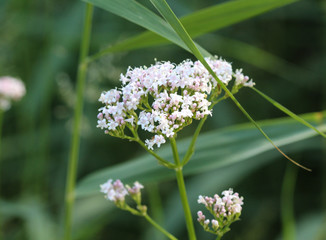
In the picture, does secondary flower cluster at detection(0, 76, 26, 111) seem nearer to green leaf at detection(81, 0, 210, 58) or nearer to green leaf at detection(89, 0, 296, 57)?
green leaf at detection(89, 0, 296, 57)

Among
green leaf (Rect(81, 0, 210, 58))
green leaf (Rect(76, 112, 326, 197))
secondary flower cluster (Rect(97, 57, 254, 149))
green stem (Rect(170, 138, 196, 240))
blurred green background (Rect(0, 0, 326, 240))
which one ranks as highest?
blurred green background (Rect(0, 0, 326, 240))

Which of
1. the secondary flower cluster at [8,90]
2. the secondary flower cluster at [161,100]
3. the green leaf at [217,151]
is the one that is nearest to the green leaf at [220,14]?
the secondary flower cluster at [161,100]

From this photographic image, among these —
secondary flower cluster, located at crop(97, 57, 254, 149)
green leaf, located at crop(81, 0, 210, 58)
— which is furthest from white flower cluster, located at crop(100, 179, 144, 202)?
green leaf, located at crop(81, 0, 210, 58)

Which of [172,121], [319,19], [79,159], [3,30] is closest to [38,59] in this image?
[3,30]

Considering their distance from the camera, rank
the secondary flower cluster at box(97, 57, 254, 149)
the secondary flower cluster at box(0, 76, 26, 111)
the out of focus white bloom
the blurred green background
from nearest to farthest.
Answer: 1. the secondary flower cluster at box(97, 57, 254, 149)
2. the out of focus white bloom
3. the secondary flower cluster at box(0, 76, 26, 111)
4. the blurred green background

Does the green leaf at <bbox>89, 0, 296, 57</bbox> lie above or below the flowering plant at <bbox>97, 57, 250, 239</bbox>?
above

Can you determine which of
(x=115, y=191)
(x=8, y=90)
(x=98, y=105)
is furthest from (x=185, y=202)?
(x=98, y=105)

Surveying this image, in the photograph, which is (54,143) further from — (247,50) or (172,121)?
(172,121)
